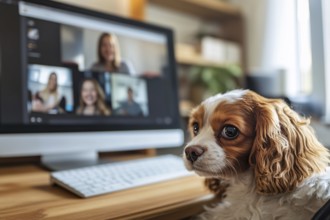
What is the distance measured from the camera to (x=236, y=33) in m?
2.19

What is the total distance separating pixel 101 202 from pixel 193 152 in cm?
19

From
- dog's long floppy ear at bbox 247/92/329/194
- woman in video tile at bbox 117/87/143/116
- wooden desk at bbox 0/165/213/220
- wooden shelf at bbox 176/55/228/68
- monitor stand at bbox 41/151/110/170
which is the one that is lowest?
wooden desk at bbox 0/165/213/220

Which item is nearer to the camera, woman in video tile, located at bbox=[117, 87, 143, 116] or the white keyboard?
the white keyboard

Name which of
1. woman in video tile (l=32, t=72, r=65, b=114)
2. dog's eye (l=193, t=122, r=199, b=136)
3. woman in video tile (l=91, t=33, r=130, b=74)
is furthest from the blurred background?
dog's eye (l=193, t=122, r=199, b=136)

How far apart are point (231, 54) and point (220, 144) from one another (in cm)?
157

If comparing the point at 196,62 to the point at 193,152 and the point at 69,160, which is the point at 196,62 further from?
the point at 193,152

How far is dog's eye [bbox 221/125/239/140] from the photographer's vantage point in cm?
58

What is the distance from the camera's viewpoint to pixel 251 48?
2143mm

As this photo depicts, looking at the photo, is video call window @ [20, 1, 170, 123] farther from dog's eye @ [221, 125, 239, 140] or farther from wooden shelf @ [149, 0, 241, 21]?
wooden shelf @ [149, 0, 241, 21]

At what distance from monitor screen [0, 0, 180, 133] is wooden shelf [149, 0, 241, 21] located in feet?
2.50

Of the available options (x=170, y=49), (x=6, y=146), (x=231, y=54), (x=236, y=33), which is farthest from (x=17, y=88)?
(x=236, y=33)

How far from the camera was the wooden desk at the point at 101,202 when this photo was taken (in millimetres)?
553

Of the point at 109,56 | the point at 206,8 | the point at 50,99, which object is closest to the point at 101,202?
the point at 50,99

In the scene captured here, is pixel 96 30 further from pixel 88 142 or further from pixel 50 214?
pixel 50 214
